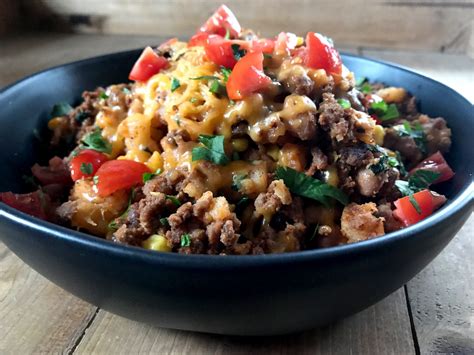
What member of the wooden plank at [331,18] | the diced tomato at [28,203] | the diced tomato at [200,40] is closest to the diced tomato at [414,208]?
the diced tomato at [200,40]

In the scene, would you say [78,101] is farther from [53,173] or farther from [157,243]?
[157,243]

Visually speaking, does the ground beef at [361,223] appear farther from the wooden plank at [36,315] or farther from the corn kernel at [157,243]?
the wooden plank at [36,315]

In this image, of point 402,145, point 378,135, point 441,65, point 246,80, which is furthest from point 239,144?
point 441,65

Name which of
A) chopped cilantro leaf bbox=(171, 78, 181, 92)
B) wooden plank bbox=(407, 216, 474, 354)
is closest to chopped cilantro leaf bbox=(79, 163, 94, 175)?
chopped cilantro leaf bbox=(171, 78, 181, 92)

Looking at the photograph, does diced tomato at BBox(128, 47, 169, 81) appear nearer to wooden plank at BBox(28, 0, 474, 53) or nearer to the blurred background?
the blurred background

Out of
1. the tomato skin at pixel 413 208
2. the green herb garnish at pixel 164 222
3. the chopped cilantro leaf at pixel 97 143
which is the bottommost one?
the chopped cilantro leaf at pixel 97 143

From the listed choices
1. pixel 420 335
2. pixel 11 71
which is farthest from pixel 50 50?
pixel 420 335

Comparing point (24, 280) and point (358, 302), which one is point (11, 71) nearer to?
point (24, 280)
